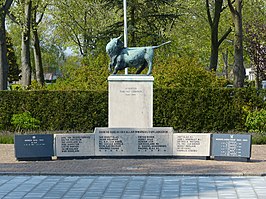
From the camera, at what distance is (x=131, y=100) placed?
49.4 ft

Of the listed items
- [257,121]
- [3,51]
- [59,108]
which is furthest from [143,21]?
[257,121]

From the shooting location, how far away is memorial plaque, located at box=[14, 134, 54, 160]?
1262cm

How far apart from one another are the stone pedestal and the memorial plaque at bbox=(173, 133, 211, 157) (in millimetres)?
2344

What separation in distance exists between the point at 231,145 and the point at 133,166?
251 cm

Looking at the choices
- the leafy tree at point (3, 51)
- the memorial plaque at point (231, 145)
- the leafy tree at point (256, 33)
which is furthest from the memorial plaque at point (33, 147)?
the leafy tree at point (256, 33)

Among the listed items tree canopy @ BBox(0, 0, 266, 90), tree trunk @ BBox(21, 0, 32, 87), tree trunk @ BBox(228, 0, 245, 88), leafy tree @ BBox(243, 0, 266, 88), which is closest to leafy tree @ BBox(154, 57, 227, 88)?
tree canopy @ BBox(0, 0, 266, 90)

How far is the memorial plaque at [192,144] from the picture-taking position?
41.8 feet

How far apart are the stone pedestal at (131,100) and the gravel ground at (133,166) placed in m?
2.38

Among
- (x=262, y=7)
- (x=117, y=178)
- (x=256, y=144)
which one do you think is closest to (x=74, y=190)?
(x=117, y=178)

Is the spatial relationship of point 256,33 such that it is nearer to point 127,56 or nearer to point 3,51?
point 3,51

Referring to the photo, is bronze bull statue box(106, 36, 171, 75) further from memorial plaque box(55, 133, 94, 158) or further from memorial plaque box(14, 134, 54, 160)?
memorial plaque box(14, 134, 54, 160)

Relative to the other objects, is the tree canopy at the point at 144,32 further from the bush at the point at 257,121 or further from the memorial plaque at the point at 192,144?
the memorial plaque at the point at 192,144

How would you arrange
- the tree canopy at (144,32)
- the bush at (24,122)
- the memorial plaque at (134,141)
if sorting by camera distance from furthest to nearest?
the tree canopy at (144,32)
the bush at (24,122)
the memorial plaque at (134,141)

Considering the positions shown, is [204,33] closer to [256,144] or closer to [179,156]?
[256,144]
